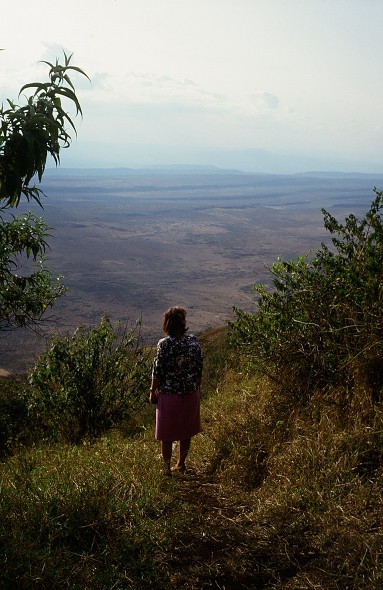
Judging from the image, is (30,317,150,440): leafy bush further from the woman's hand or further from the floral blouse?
the floral blouse

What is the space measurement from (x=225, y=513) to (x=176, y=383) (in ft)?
4.91

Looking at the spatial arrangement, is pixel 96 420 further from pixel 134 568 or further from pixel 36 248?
pixel 134 568

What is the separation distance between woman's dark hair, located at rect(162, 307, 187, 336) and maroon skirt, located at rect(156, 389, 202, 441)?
0.63 metres

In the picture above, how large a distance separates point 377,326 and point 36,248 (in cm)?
491

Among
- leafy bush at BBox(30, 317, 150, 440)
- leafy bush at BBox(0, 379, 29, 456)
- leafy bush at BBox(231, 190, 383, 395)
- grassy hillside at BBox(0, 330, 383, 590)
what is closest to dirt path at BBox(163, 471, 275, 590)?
grassy hillside at BBox(0, 330, 383, 590)

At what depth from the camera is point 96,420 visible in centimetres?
1016

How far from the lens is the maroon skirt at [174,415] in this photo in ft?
18.4

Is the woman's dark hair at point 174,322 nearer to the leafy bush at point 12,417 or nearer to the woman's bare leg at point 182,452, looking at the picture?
the woman's bare leg at point 182,452

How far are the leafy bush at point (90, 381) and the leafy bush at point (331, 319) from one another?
4079mm

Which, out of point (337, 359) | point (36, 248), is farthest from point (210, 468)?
point (36, 248)

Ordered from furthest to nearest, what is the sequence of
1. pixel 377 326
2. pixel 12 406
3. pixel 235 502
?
1. pixel 12 406
2. pixel 377 326
3. pixel 235 502

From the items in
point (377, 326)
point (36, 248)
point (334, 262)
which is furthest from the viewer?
point (36, 248)

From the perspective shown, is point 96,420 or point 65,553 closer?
point 65,553

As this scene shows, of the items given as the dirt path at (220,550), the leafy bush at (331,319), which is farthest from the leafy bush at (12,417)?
the dirt path at (220,550)
